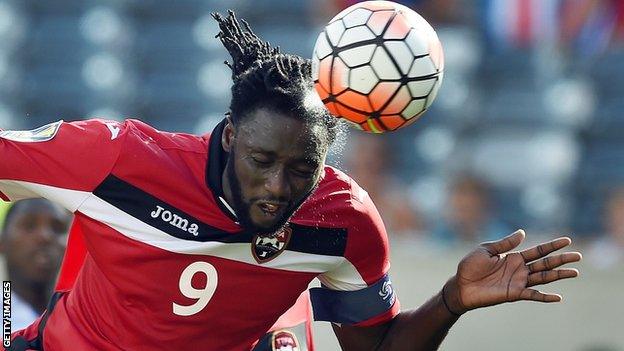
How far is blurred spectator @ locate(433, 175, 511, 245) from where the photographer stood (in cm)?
930

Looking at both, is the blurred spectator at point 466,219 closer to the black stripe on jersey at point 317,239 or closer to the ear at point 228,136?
the black stripe on jersey at point 317,239

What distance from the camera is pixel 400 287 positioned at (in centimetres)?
877

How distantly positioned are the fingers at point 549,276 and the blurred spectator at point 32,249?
3.25 metres

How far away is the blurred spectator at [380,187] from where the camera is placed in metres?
9.52

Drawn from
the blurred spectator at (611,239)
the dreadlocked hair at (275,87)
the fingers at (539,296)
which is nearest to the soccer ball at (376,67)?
the dreadlocked hair at (275,87)

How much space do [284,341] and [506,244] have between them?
1077 millimetres

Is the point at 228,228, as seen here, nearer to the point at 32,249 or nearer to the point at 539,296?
the point at 539,296

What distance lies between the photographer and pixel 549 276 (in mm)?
4738

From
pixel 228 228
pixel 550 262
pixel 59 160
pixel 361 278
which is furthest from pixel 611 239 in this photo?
pixel 59 160

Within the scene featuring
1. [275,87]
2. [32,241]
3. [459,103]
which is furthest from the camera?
[459,103]

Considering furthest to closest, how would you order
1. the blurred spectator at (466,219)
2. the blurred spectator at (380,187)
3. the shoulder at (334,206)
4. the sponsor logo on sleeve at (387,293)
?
the blurred spectator at (380,187), the blurred spectator at (466,219), the sponsor logo on sleeve at (387,293), the shoulder at (334,206)

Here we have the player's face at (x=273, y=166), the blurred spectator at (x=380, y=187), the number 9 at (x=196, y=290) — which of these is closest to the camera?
the player's face at (x=273, y=166)

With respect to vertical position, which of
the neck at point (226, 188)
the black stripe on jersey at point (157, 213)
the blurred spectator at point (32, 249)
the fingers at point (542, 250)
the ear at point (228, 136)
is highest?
the fingers at point (542, 250)

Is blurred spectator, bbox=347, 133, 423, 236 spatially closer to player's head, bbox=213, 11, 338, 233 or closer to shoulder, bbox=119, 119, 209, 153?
shoulder, bbox=119, 119, 209, 153
